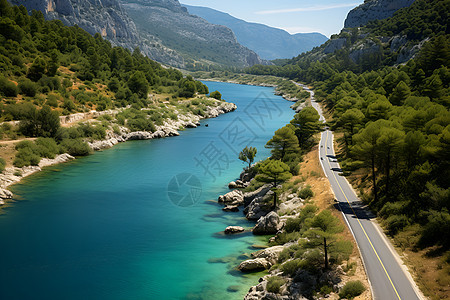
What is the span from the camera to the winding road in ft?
67.6

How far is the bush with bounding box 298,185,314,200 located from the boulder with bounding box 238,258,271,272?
1305 centimetres

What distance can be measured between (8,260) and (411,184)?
36795 mm

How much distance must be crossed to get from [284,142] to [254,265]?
26.4m

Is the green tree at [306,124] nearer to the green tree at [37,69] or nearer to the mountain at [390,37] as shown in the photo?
the green tree at [37,69]

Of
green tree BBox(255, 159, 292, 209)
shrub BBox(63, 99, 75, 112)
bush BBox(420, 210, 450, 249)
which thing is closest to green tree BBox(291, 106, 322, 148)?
green tree BBox(255, 159, 292, 209)

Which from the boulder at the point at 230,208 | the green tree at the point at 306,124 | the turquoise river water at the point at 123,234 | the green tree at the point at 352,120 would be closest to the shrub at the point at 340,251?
the turquoise river water at the point at 123,234

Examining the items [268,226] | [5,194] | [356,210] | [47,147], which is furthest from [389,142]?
[47,147]

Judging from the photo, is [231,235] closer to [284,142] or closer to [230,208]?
[230,208]

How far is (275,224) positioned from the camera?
35.2m

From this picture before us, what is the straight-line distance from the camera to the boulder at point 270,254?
2847 centimetres

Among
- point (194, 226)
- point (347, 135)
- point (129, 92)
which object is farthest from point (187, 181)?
point (129, 92)

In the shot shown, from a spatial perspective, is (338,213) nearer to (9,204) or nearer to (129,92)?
(9,204)

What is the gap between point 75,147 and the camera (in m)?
62.0

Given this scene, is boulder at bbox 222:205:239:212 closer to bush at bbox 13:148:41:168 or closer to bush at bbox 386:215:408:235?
→ bush at bbox 386:215:408:235
